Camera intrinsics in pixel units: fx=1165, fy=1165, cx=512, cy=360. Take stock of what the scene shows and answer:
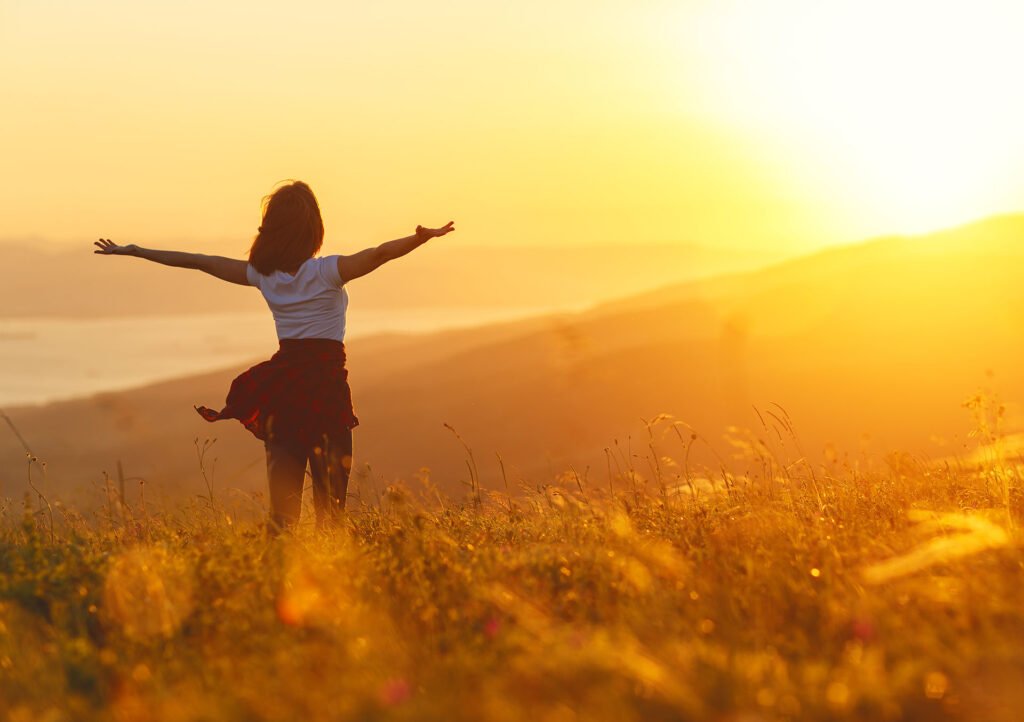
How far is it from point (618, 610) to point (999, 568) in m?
1.47

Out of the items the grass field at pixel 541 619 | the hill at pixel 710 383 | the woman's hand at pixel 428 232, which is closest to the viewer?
the grass field at pixel 541 619

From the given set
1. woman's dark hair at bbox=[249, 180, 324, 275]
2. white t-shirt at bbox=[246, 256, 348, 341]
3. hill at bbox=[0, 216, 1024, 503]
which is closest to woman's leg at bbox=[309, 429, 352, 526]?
white t-shirt at bbox=[246, 256, 348, 341]

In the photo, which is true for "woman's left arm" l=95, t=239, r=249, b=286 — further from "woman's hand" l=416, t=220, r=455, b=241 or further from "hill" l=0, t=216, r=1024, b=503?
"hill" l=0, t=216, r=1024, b=503

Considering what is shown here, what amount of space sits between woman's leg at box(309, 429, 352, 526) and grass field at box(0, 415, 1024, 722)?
0.19 meters

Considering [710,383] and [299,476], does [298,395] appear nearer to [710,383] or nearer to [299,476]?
[299,476]

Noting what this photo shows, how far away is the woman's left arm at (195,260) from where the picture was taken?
6.27 metres

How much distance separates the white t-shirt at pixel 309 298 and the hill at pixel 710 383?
1324 cm

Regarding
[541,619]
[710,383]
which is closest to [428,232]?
[541,619]

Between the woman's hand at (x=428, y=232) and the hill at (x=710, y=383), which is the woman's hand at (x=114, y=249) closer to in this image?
the woman's hand at (x=428, y=232)

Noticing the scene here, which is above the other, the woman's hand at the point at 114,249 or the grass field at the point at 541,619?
the woman's hand at the point at 114,249

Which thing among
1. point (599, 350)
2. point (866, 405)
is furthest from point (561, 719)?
point (599, 350)

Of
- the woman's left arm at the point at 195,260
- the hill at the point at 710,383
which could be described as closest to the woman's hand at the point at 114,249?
the woman's left arm at the point at 195,260

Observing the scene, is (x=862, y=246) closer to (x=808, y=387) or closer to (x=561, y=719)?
(x=808, y=387)

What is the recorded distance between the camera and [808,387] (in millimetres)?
31344
